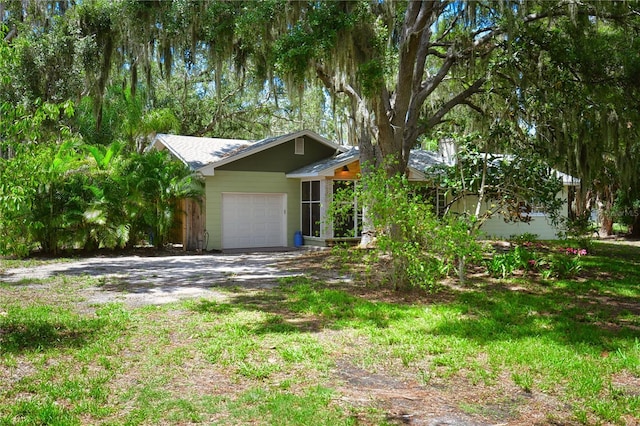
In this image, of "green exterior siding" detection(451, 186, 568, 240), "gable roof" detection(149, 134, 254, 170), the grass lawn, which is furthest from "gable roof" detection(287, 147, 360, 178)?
the grass lawn

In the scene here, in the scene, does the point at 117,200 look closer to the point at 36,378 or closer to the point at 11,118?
the point at 11,118

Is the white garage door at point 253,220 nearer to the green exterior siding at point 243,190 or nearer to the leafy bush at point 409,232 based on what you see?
the green exterior siding at point 243,190

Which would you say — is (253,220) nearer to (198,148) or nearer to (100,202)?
(198,148)

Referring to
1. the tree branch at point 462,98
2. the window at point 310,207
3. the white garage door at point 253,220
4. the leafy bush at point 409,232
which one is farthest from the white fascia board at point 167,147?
the leafy bush at point 409,232

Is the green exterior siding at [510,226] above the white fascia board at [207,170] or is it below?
below

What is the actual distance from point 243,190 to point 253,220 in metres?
1.11

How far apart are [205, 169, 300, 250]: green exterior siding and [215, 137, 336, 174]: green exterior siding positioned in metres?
0.19

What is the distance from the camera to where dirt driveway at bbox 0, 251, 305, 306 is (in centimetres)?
845

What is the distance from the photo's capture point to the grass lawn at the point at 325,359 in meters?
3.83

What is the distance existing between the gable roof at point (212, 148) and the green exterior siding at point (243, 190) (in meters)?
0.55

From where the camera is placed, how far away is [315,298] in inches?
312

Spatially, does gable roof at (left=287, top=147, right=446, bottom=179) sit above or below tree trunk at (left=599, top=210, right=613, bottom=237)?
above

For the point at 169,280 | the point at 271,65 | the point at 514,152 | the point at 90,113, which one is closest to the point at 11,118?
the point at 169,280

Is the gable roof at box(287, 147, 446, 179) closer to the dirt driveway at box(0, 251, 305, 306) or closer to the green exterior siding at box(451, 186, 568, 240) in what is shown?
the green exterior siding at box(451, 186, 568, 240)
